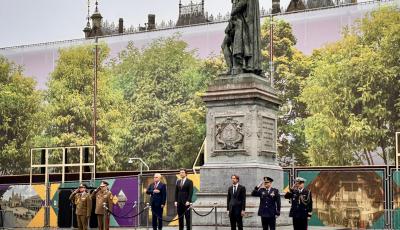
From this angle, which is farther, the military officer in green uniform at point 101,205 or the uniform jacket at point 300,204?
the military officer in green uniform at point 101,205

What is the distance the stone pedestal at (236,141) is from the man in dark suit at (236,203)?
942mm

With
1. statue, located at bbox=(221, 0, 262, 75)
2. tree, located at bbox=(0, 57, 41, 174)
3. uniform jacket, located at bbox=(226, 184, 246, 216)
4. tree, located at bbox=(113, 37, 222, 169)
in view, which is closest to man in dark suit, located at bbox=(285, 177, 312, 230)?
uniform jacket, located at bbox=(226, 184, 246, 216)

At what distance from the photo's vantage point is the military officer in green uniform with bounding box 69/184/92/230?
22516 mm

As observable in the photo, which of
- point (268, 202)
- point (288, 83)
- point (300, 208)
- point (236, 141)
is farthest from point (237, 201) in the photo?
point (288, 83)

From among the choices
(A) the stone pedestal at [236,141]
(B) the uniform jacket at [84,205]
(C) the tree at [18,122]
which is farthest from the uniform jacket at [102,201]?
(C) the tree at [18,122]

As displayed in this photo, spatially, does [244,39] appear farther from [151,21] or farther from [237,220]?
[151,21]

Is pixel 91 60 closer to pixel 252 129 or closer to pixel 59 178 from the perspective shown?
pixel 59 178

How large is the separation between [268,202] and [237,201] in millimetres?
754

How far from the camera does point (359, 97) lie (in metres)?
Result: 49.7

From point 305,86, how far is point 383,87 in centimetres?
601

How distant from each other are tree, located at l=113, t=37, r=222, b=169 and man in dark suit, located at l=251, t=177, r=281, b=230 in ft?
126

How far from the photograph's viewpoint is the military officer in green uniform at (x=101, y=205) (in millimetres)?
21656

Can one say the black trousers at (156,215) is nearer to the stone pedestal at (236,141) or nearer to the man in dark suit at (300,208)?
the stone pedestal at (236,141)

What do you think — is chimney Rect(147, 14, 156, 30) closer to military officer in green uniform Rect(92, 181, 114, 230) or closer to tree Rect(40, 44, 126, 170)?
tree Rect(40, 44, 126, 170)
